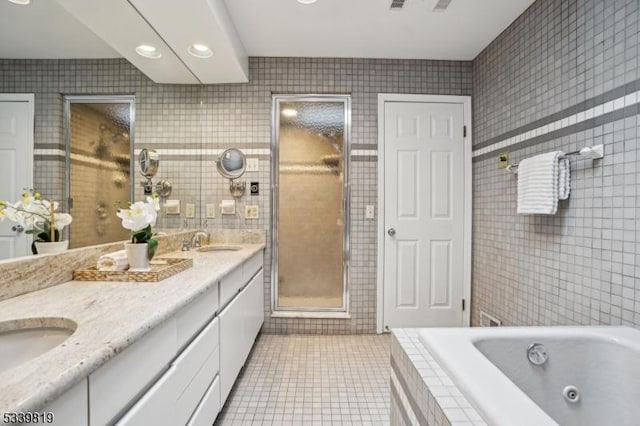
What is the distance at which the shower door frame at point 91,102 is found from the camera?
1.16 m

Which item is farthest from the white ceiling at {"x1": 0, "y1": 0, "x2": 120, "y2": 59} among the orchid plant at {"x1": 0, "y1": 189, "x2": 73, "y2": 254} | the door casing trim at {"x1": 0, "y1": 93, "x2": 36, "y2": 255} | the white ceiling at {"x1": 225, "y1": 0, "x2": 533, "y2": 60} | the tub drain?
the tub drain

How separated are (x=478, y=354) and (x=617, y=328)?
751mm

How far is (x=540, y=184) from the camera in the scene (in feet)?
5.30

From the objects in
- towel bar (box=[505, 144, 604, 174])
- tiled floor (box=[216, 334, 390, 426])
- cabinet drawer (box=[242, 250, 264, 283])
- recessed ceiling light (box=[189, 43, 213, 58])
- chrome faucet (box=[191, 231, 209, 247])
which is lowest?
tiled floor (box=[216, 334, 390, 426])

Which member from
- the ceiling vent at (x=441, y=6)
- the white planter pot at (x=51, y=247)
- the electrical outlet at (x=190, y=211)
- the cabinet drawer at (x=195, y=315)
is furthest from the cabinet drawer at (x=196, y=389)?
the ceiling vent at (x=441, y=6)

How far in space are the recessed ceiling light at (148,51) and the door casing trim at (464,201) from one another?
1.68 m

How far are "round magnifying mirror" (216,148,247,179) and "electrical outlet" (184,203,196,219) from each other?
1.23 feet

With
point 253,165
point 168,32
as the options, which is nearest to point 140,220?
point 168,32

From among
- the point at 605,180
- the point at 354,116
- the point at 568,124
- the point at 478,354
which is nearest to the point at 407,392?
the point at 478,354

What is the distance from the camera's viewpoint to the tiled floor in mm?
1567

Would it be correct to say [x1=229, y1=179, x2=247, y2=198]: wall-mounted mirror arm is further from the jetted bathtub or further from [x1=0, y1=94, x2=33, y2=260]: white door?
the jetted bathtub

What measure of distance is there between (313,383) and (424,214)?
62.6 inches

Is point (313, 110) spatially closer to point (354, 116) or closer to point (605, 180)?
point (354, 116)

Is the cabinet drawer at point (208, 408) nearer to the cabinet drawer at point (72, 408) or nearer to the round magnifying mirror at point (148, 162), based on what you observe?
the cabinet drawer at point (72, 408)
